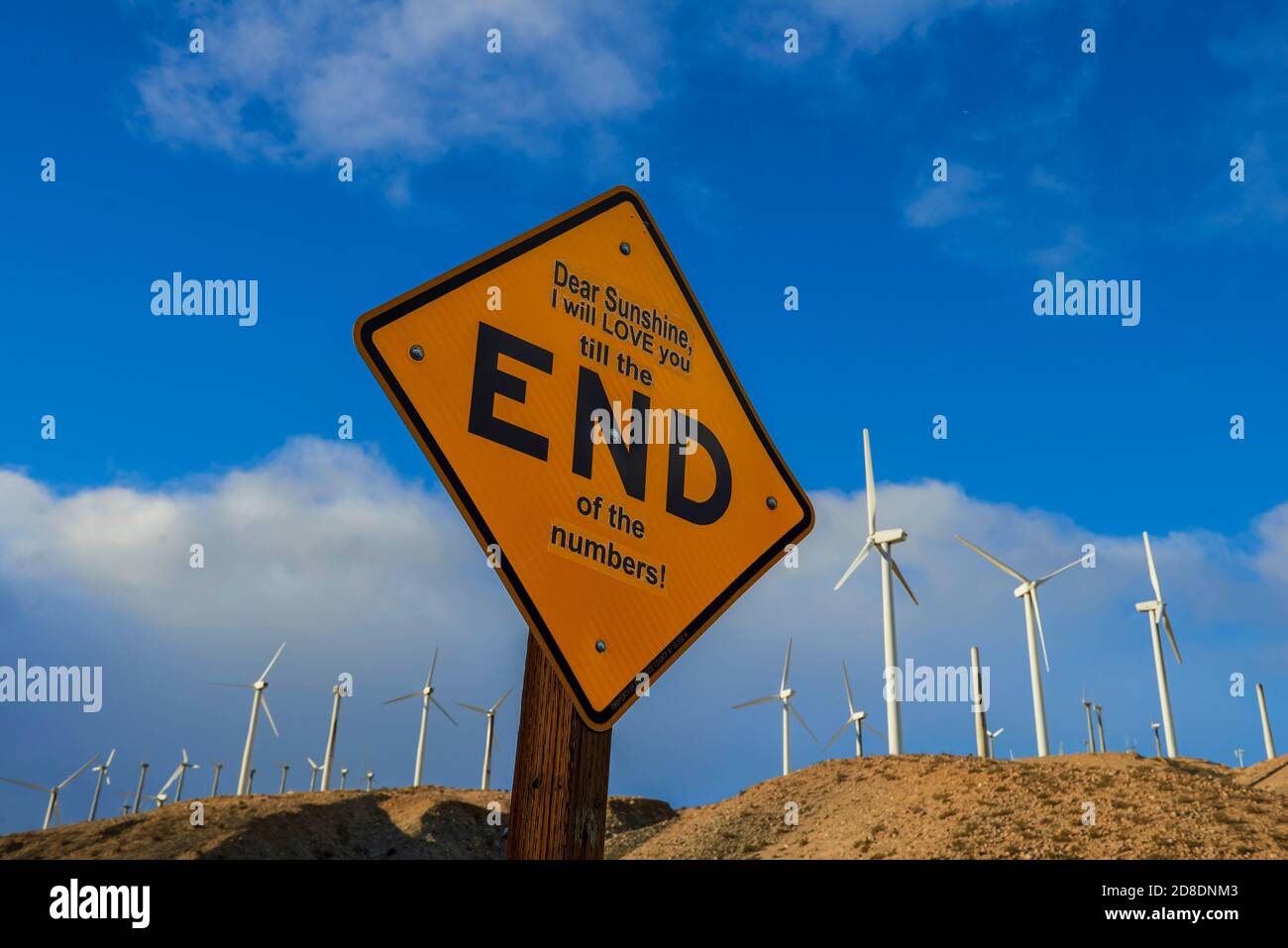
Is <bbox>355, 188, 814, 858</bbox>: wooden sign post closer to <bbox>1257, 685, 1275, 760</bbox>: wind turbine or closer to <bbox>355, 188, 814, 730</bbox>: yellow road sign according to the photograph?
<bbox>355, 188, 814, 730</bbox>: yellow road sign

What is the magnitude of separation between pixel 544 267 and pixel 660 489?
3.35 feet

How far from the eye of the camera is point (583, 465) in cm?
379

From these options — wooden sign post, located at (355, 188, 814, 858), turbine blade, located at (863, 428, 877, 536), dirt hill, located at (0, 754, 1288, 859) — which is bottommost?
dirt hill, located at (0, 754, 1288, 859)

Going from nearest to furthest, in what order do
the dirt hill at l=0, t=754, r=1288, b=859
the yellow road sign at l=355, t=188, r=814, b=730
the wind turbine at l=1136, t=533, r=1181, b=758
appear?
the yellow road sign at l=355, t=188, r=814, b=730 < the dirt hill at l=0, t=754, r=1288, b=859 < the wind turbine at l=1136, t=533, r=1181, b=758

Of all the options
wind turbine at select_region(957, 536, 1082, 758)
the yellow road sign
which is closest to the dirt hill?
wind turbine at select_region(957, 536, 1082, 758)

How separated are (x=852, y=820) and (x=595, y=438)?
1920 inches

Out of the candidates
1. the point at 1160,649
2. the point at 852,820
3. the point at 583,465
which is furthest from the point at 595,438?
the point at 1160,649

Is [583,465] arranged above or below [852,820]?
above

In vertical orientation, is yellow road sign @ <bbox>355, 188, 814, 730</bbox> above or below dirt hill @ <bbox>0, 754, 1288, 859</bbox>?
above

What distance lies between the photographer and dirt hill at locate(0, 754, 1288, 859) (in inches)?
1590

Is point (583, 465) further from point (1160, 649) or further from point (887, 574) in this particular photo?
point (1160, 649)

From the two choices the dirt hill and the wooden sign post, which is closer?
the wooden sign post

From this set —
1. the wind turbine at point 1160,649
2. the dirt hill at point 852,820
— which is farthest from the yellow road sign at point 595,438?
the wind turbine at point 1160,649
